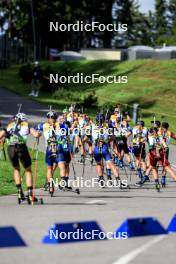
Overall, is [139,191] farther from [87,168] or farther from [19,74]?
[19,74]

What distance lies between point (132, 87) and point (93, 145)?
30.1 m

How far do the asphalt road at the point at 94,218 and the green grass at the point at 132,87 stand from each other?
19.3 metres

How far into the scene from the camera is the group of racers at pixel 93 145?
1709 cm

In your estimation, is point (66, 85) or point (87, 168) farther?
point (66, 85)

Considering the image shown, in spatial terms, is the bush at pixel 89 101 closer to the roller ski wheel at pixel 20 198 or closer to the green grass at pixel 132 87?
the green grass at pixel 132 87

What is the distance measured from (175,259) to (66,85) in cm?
4287

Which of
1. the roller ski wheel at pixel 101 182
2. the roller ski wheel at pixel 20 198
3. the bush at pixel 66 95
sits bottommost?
the bush at pixel 66 95

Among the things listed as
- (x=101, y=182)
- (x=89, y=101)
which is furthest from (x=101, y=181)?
(x=89, y=101)

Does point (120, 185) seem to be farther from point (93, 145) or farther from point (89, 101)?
point (89, 101)

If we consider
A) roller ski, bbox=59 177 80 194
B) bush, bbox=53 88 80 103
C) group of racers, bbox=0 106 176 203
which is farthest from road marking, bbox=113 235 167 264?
bush, bbox=53 88 80 103

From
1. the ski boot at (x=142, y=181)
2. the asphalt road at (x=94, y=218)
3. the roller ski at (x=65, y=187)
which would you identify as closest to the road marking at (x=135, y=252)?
the asphalt road at (x=94, y=218)

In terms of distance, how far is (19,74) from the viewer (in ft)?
196

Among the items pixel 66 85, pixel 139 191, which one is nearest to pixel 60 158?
pixel 139 191

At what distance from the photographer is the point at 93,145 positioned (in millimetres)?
21781
